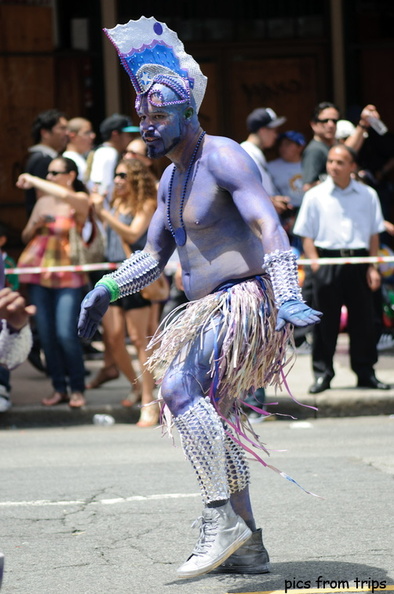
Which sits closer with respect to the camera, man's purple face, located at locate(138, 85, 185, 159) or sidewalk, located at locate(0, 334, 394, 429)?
man's purple face, located at locate(138, 85, 185, 159)

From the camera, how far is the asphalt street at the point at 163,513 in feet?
16.7

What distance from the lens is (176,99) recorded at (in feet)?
16.8

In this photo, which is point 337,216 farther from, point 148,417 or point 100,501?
point 100,501

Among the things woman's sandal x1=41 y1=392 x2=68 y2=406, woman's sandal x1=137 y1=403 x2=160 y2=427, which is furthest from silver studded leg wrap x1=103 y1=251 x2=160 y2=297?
woman's sandal x1=41 y1=392 x2=68 y2=406

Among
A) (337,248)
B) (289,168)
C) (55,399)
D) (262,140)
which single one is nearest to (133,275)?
(55,399)

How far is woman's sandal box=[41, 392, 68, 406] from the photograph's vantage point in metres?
10.2

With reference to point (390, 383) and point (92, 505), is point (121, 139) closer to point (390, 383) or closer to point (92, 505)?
point (390, 383)

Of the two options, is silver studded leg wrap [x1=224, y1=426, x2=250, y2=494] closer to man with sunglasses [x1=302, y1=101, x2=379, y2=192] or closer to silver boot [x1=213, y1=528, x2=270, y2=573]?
silver boot [x1=213, y1=528, x2=270, y2=573]

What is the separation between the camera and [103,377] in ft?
36.3

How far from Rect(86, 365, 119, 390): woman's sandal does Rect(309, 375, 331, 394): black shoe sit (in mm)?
1909

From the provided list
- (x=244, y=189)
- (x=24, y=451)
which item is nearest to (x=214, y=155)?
(x=244, y=189)

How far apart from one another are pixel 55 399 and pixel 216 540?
544 centimetres

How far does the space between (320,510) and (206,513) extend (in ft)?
4.66

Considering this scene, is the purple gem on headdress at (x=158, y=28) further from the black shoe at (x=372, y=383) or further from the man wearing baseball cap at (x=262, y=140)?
the man wearing baseball cap at (x=262, y=140)
